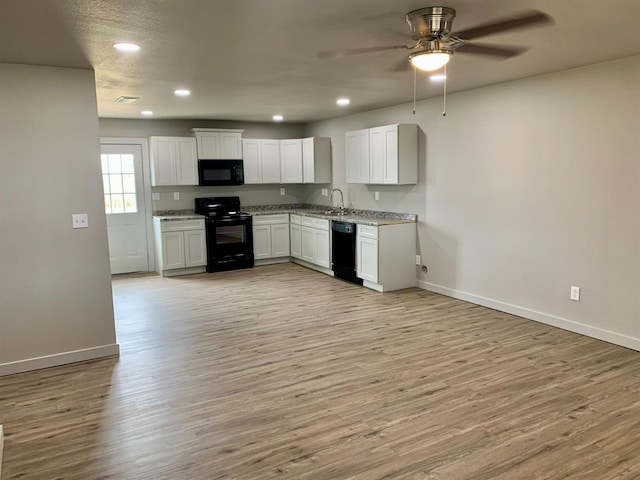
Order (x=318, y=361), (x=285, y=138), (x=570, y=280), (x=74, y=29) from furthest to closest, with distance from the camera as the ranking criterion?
(x=285, y=138)
(x=570, y=280)
(x=318, y=361)
(x=74, y=29)

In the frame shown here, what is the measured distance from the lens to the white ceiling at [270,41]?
2449 mm

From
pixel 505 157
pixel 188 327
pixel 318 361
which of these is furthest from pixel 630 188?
pixel 188 327

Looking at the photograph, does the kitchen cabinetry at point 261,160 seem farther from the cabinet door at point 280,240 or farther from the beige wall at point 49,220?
the beige wall at point 49,220

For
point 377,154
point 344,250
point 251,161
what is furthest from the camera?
point 251,161

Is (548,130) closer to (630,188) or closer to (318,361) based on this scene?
(630,188)

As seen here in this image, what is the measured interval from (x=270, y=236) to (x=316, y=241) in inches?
41.3

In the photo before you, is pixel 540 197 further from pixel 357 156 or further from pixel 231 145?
pixel 231 145

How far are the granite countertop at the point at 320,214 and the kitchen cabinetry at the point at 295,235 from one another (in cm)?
12

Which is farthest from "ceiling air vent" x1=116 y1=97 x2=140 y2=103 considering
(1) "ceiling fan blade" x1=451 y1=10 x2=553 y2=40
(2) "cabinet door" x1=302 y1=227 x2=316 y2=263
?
(1) "ceiling fan blade" x1=451 y1=10 x2=553 y2=40

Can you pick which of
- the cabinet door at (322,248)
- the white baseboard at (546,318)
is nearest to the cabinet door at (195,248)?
the cabinet door at (322,248)

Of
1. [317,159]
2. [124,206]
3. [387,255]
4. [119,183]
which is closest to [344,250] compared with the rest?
[387,255]

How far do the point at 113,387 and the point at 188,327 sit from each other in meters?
1.35

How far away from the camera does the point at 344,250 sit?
660 centimetres

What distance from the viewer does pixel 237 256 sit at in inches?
300
